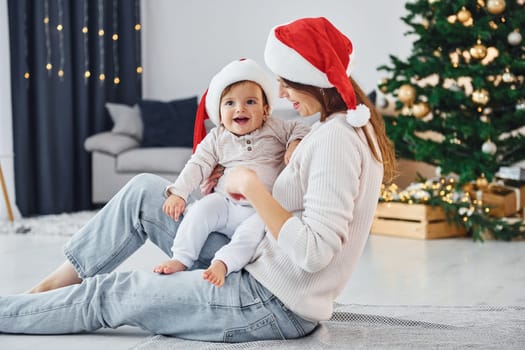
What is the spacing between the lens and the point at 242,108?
2.12 meters

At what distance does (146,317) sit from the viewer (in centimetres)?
194

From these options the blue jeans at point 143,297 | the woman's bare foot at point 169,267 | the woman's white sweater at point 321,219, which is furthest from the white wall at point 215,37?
the woman's white sweater at point 321,219

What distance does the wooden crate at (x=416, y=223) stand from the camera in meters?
4.25

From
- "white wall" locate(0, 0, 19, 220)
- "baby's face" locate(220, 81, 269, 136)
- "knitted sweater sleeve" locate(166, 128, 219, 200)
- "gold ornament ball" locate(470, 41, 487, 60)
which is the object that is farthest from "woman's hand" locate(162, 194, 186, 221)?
"white wall" locate(0, 0, 19, 220)

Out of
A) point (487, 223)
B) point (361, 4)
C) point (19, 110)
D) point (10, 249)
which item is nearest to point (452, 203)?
point (487, 223)

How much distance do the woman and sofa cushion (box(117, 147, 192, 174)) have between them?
10.7 feet

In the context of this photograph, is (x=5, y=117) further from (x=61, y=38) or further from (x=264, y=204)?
(x=264, y=204)

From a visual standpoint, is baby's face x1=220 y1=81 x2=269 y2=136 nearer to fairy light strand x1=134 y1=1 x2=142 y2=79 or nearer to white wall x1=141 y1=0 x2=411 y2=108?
white wall x1=141 y1=0 x2=411 y2=108

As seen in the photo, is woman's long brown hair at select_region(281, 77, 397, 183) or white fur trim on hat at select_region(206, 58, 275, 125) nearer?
woman's long brown hair at select_region(281, 77, 397, 183)

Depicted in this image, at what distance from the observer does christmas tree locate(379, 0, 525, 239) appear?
4109mm

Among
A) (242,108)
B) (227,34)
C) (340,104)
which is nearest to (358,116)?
(340,104)

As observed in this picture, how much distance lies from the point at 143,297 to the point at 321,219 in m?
0.54

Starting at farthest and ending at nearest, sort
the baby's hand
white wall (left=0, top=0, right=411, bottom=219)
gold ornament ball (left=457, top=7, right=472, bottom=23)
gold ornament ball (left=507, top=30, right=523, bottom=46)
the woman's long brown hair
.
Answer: white wall (left=0, top=0, right=411, bottom=219)
gold ornament ball (left=457, top=7, right=472, bottom=23)
gold ornament ball (left=507, top=30, right=523, bottom=46)
the baby's hand
the woman's long brown hair

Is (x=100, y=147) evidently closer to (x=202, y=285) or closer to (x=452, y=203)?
(x=452, y=203)
